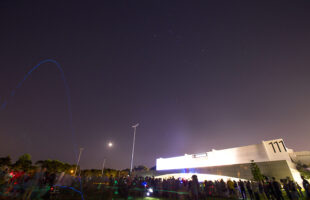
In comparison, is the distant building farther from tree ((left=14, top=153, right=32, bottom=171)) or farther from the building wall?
tree ((left=14, top=153, right=32, bottom=171))

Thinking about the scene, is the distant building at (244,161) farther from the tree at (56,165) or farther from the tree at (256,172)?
the tree at (56,165)

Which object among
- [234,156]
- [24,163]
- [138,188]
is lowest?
[138,188]

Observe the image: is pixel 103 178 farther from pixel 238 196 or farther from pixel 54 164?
pixel 54 164

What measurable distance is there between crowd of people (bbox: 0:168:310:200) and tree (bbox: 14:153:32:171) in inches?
3140

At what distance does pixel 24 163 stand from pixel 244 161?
339ft

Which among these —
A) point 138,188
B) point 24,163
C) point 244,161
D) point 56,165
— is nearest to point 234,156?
point 244,161

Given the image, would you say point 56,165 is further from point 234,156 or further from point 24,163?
point 234,156

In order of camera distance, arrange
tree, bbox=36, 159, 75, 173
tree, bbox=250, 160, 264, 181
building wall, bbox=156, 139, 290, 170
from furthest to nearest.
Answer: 1. tree, bbox=36, 159, 75, 173
2. building wall, bbox=156, 139, 290, 170
3. tree, bbox=250, 160, 264, 181

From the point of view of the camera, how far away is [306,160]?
36219mm

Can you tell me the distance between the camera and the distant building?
33.3 meters

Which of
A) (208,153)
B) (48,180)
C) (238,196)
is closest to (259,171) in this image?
(208,153)

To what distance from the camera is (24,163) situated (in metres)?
79.1

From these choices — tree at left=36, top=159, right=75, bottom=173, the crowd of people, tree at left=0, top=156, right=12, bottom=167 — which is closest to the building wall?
the crowd of people

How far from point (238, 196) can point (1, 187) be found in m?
23.1
